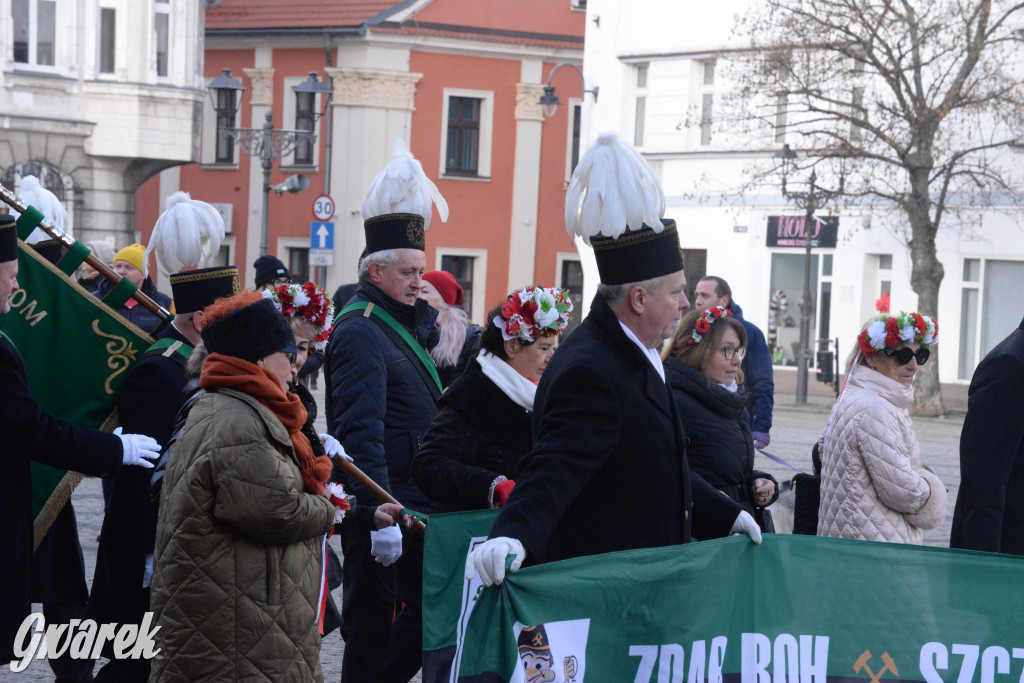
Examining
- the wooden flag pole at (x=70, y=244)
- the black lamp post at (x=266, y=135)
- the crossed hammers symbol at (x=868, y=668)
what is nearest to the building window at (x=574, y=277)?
A: the black lamp post at (x=266, y=135)

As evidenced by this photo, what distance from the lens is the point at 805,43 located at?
26750 mm

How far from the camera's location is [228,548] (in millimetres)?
4289

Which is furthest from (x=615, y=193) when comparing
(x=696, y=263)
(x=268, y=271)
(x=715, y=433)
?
(x=696, y=263)

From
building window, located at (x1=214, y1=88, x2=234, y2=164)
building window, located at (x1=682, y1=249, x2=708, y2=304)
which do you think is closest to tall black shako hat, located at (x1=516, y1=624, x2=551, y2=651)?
building window, located at (x1=682, y1=249, x2=708, y2=304)

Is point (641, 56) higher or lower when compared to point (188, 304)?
higher

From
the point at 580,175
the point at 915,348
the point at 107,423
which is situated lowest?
the point at 107,423

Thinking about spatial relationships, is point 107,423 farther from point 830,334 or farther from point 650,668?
point 830,334

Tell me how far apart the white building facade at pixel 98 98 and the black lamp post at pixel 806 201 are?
13042 mm

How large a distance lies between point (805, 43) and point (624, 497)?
78.7ft

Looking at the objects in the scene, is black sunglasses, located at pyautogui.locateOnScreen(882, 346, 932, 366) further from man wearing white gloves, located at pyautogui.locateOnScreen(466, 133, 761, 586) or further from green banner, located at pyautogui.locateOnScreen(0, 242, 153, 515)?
green banner, located at pyautogui.locateOnScreen(0, 242, 153, 515)

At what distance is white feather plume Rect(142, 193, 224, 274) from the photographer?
20.7ft

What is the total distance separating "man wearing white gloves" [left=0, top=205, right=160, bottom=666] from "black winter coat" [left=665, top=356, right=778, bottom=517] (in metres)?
2.42

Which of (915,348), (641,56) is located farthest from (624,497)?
(641,56)

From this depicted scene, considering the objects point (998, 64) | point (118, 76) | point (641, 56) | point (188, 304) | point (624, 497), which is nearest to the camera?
point (624, 497)
